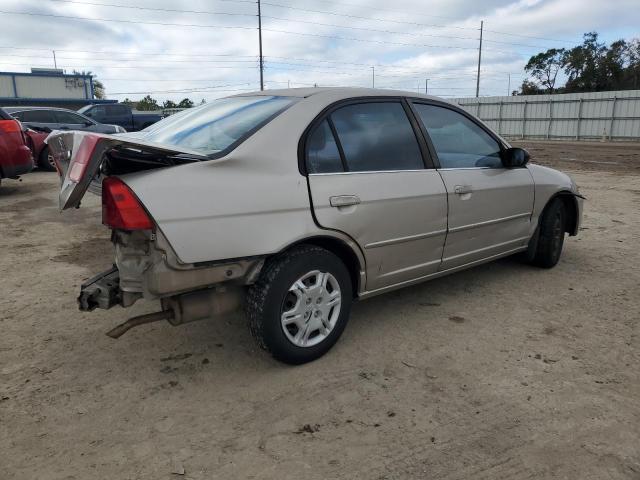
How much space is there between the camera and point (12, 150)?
29.2 feet

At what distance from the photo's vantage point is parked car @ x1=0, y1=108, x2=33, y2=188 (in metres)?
8.82

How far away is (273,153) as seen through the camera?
9.52ft

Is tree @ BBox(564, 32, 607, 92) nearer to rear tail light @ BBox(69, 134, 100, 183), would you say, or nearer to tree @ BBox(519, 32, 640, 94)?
tree @ BBox(519, 32, 640, 94)

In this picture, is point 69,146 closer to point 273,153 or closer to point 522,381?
point 273,153

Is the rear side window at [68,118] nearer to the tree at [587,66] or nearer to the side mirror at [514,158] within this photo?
the side mirror at [514,158]

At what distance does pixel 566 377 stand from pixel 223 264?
2.08 meters

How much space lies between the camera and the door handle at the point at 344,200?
3.08 metres

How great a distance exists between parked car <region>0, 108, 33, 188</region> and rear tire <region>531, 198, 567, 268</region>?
28.2 feet

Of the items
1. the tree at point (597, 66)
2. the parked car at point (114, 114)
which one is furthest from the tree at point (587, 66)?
the parked car at point (114, 114)

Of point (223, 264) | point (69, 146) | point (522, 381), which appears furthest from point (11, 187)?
point (522, 381)

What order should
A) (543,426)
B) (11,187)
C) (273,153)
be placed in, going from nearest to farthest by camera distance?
1. (543,426)
2. (273,153)
3. (11,187)

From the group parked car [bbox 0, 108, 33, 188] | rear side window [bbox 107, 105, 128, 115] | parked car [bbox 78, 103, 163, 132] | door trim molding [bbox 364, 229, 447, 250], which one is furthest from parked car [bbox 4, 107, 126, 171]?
door trim molding [bbox 364, 229, 447, 250]

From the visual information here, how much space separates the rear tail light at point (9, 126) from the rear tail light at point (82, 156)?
24.8 ft

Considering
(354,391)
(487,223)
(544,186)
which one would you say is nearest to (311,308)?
A: (354,391)
